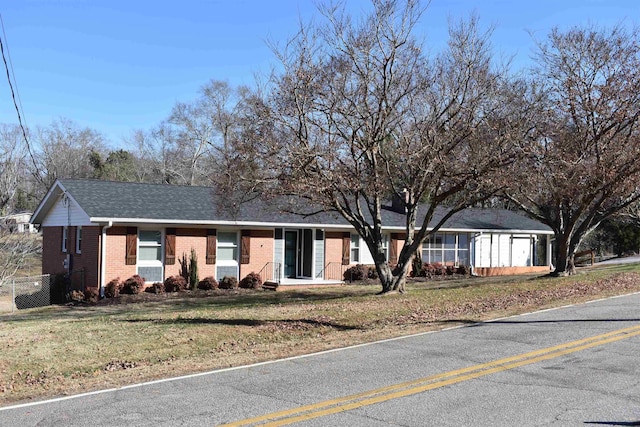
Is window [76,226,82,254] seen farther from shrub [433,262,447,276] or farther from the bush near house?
Result: shrub [433,262,447,276]

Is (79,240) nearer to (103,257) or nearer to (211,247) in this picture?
(103,257)

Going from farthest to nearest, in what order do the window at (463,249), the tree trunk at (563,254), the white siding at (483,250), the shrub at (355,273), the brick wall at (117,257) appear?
the white siding at (483,250)
the window at (463,249)
the shrub at (355,273)
the tree trunk at (563,254)
the brick wall at (117,257)

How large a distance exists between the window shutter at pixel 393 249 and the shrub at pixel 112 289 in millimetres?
13551

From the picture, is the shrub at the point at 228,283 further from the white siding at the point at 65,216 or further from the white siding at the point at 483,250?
the white siding at the point at 483,250

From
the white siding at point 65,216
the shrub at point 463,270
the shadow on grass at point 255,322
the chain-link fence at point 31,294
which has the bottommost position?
the chain-link fence at point 31,294

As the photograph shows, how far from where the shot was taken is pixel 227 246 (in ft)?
88.0

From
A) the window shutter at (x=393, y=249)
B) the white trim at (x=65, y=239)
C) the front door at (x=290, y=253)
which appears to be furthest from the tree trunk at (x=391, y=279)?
the white trim at (x=65, y=239)

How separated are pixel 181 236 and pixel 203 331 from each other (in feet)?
41.7

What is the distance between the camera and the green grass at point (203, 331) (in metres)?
10.1

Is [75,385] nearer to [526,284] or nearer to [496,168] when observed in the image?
[496,168]

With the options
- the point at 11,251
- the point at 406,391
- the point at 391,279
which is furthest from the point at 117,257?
the point at 406,391

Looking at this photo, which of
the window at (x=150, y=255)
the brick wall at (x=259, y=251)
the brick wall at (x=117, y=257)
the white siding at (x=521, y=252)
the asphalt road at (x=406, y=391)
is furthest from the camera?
the white siding at (x=521, y=252)

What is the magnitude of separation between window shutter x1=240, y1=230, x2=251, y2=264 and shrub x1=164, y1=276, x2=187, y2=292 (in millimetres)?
3233

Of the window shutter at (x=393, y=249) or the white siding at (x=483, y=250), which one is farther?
the white siding at (x=483, y=250)
